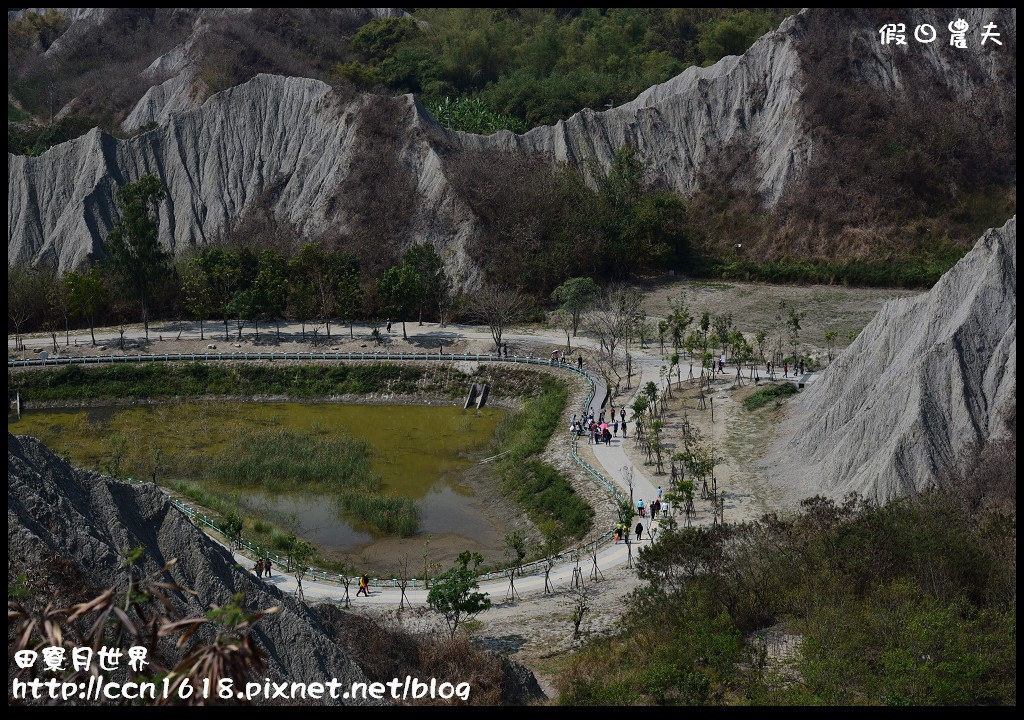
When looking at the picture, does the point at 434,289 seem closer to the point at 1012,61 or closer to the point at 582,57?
the point at 1012,61

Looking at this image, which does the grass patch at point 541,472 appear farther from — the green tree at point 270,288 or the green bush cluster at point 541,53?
the green bush cluster at point 541,53

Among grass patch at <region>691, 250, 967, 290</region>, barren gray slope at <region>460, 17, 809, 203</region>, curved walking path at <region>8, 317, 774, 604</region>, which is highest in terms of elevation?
barren gray slope at <region>460, 17, 809, 203</region>

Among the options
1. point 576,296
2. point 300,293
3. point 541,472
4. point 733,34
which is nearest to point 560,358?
point 576,296

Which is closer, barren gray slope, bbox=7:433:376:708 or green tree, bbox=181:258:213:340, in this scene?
barren gray slope, bbox=7:433:376:708

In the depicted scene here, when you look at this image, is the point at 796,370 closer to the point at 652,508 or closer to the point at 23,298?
the point at 652,508

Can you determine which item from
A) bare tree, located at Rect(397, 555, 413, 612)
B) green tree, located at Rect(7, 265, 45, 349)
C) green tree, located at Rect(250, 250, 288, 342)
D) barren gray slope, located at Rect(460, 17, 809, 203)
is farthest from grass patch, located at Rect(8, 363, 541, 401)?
barren gray slope, located at Rect(460, 17, 809, 203)

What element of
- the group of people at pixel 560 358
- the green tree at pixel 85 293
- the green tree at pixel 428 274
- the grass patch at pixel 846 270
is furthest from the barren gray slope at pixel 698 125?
the green tree at pixel 85 293

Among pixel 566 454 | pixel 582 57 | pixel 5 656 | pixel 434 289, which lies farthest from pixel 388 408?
pixel 582 57

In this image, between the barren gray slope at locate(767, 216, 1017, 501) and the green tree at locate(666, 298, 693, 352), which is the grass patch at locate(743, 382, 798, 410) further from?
the green tree at locate(666, 298, 693, 352)
